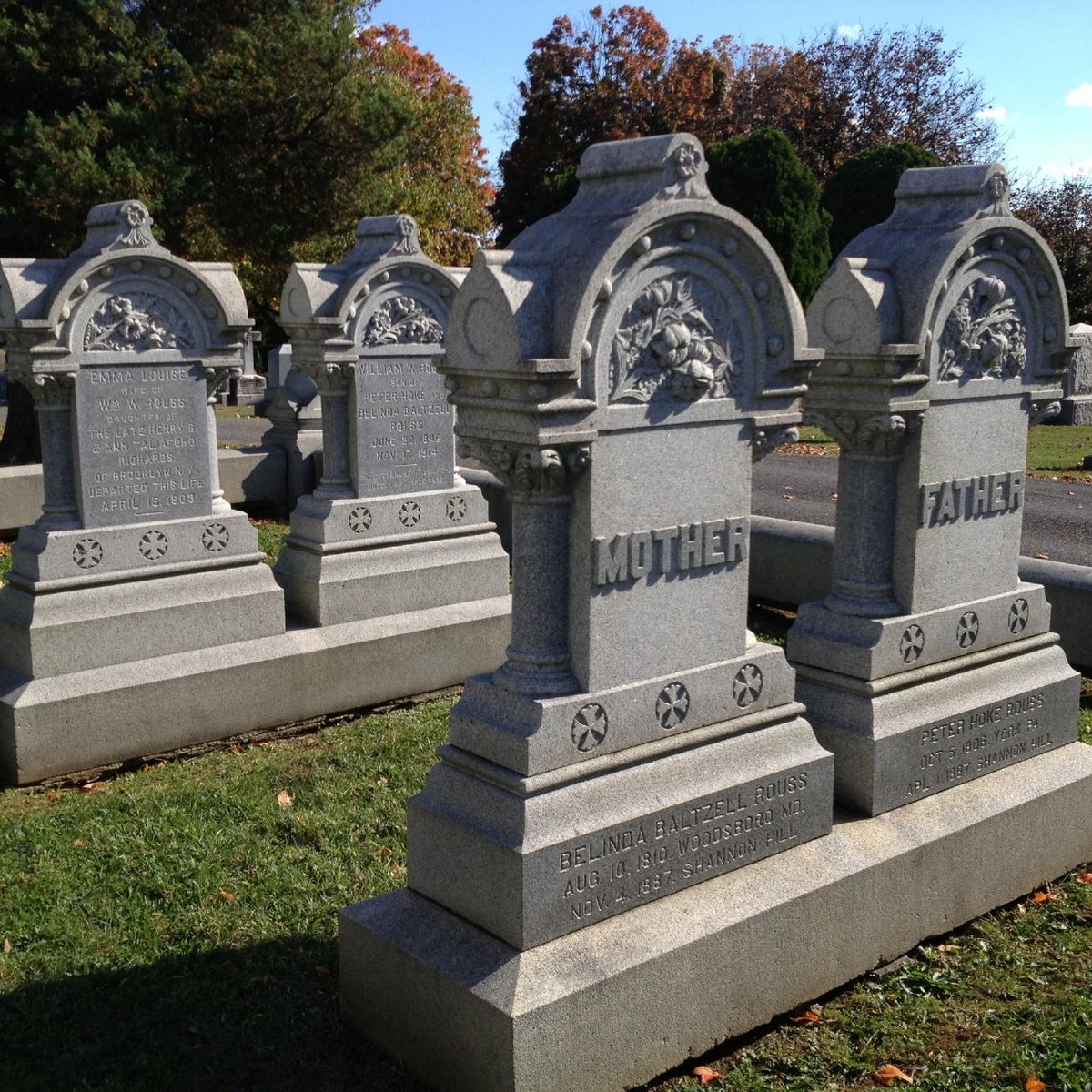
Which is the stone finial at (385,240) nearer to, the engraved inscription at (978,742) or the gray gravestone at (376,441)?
the gray gravestone at (376,441)

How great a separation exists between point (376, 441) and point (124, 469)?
176 cm

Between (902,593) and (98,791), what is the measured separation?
437 cm

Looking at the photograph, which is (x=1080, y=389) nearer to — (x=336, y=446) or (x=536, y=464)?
(x=336, y=446)

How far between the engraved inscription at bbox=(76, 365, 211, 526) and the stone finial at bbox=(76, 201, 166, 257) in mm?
713

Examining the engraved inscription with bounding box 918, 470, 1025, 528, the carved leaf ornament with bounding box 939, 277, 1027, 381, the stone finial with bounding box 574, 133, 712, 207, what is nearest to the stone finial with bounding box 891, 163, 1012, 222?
the carved leaf ornament with bounding box 939, 277, 1027, 381

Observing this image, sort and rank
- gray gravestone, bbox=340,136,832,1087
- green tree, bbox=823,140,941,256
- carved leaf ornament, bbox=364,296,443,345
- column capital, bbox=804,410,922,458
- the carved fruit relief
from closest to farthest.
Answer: gray gravestone, bbox=340,136,832,1087, column capital, bbox=804,410,922,458, the carved fruit relief, carved leaf ornament, bbox=364,296,443,345, green tree, bbox=823,140,941,256

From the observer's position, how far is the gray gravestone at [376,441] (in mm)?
8422

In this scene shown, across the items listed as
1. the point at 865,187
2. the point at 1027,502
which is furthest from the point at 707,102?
the point at 1027,502

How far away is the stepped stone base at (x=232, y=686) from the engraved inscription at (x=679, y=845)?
12.9 ft

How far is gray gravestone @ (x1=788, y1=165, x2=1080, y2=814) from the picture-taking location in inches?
204

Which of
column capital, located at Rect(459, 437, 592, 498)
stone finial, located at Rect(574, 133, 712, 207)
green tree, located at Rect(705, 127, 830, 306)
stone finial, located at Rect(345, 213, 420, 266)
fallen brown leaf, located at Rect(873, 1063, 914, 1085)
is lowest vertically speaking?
fallen brown leaf, located at Rect(873, 1063, 914, 1085)

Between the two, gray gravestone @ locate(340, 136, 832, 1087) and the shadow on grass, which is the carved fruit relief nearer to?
gray gravestone @ locate(340, 136, 832, 1087)

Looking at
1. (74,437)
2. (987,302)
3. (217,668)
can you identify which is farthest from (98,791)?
(987,302)

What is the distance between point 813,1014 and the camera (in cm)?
472
